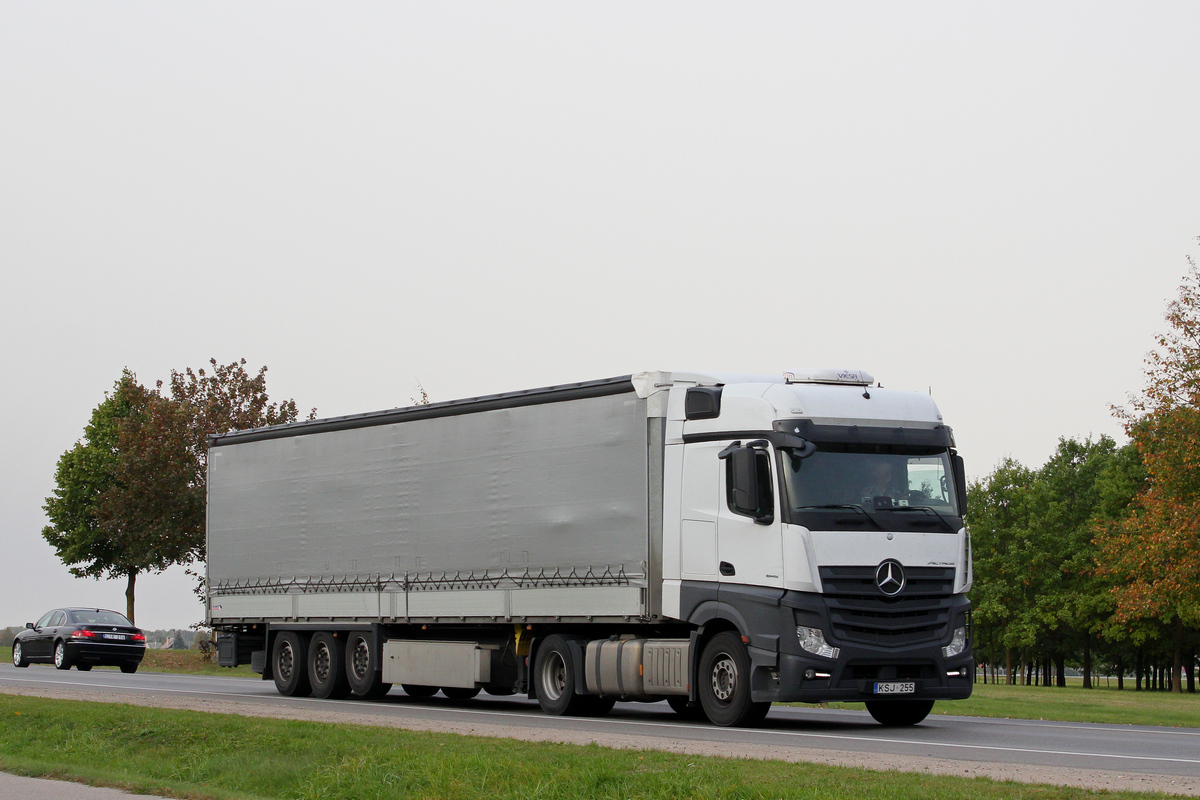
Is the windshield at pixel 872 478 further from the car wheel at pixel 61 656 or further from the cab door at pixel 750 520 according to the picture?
the car wheel at pixel 61 656

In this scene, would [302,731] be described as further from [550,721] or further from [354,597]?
[354,597]

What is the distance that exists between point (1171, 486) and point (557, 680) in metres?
24.5

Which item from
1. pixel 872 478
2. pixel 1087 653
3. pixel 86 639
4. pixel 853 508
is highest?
pixel 872 478

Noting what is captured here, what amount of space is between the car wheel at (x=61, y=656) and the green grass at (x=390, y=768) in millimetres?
19772

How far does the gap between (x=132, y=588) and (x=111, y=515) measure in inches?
378

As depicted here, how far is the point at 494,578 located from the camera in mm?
19531

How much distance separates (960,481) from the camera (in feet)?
56.1

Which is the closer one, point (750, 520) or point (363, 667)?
point (750, 520)

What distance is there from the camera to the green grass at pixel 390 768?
33.1 ft

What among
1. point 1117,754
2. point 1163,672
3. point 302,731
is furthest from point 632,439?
point 1163,672

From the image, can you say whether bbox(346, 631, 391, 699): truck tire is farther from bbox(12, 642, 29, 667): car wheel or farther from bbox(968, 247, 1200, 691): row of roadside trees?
bbox(968, 247, 1200, 691): row of roadside trees

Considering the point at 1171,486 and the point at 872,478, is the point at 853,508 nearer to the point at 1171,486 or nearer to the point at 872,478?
the point at 872,478

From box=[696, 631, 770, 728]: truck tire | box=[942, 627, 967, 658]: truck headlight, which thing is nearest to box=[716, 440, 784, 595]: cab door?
box=[696, 631, 770, 728]: truck tire

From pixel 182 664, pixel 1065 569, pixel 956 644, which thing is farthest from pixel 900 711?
pixel 1065 569
